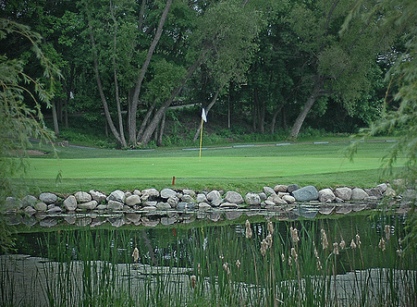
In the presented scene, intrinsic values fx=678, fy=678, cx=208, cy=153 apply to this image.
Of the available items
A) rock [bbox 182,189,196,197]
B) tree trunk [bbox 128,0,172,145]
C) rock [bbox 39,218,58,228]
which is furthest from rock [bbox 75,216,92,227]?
tree trunk [bbox 128,0,172,145]

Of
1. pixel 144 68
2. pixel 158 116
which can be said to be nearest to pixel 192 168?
pixel 144 68

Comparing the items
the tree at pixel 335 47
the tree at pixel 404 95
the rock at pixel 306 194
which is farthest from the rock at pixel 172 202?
the tree at pixel 335 47

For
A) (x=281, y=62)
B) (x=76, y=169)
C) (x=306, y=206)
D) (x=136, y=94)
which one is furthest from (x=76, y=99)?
(x=306, y=206)

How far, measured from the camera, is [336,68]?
99.3 feet

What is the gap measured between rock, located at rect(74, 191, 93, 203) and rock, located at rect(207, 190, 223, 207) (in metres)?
2.31

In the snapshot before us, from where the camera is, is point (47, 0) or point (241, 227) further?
point (47, 0)

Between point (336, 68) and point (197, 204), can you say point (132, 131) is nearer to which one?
point (336, 68)

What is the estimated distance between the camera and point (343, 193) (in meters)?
13.8

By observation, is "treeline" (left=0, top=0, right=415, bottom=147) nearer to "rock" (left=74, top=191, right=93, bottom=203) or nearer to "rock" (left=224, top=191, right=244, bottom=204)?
"rock" (left=224, top=191, right=244, bottom=204)

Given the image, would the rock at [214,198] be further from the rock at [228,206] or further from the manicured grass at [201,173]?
the manicured grass at [201,173]

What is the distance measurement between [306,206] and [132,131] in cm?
1784

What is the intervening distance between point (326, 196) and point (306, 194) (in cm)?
41

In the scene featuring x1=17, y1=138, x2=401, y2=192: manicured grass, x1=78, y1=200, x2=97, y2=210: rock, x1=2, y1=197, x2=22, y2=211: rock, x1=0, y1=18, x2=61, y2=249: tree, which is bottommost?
x1=78, y1=200, x2=97, y2=210: rock

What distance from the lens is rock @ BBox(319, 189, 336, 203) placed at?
1355 centimetres
